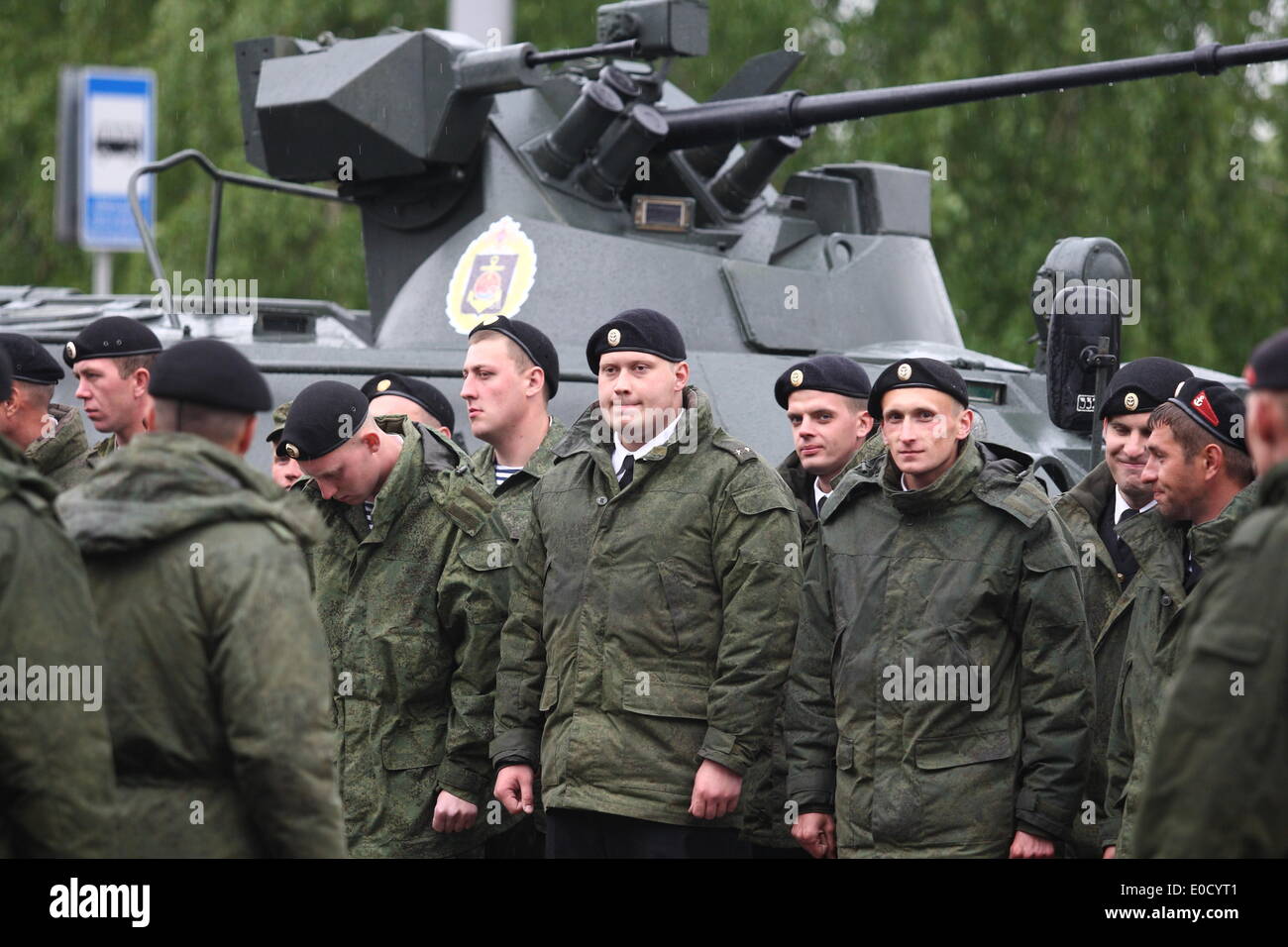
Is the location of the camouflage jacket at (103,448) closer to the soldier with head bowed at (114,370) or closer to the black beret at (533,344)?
the soldier with head bowed at (114,370)

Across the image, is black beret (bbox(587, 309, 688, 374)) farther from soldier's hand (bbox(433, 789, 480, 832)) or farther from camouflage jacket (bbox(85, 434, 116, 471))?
camouflage jacket (bbox(85, 434, 116, 471))

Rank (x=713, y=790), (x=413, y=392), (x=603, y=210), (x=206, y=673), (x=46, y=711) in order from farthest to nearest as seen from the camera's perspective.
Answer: (x=603, y=210)
(x=413, y=392)
(x=713, y=790)
(x=206, y=673)
(x=46, y=711)

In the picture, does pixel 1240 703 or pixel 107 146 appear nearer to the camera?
pixel 1240 703

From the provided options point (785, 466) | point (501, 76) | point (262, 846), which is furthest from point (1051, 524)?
point (501, 76)

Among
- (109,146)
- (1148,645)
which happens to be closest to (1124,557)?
(1148,645)

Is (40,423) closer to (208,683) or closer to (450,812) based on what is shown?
(450,812)

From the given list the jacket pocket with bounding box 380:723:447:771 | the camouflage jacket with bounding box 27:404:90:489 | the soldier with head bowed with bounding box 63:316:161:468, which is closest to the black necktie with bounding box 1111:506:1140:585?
the jacket pocket with bounding box 380:723:447:771

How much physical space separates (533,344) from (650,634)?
137 cm

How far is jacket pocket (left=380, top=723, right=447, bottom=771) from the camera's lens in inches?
220

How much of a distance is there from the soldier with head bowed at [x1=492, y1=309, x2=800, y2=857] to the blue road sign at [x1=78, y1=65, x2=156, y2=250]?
785 centimetres

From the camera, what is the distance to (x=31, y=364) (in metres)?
6.55

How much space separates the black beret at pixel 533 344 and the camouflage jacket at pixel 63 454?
52.4 inches

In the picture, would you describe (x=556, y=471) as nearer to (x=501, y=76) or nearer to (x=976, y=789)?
(x=976, y=789)

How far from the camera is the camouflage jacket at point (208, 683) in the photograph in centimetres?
371
